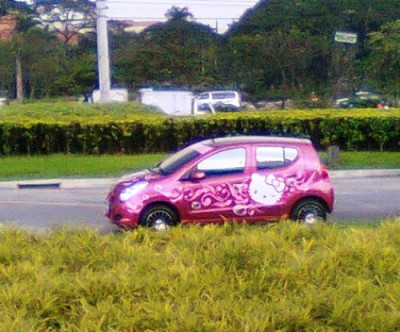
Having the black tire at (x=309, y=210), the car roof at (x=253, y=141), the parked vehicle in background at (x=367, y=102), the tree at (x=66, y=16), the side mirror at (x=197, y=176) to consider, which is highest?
the tree at (x=66, y=16)

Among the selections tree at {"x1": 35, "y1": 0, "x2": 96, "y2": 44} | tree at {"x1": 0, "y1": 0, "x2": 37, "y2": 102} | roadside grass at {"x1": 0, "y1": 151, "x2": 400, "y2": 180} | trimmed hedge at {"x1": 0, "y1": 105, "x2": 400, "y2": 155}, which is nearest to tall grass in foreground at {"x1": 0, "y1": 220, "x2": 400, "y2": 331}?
roadside grass at {"x1": 0, "y1": 151, "x2": 400, "y2": 180}

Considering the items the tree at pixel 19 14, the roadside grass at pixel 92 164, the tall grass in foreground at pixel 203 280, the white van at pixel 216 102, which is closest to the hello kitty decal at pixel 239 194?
the tall grass in foreground at pixel 203 280

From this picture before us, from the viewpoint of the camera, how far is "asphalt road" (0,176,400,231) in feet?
51.8

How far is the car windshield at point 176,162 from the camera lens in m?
13.5

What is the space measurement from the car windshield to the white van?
85.4ft

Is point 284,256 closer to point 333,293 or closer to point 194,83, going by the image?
point 333,293

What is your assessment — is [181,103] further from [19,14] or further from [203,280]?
[203,280]

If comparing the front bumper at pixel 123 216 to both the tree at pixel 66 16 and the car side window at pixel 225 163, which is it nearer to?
the car side window at pixel 225 163

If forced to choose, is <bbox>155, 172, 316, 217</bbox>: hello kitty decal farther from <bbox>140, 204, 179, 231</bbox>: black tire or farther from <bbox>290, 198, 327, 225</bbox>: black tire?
<bbox>290, 198, 327, 225</bbox>: black tire

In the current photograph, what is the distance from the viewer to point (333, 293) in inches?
214

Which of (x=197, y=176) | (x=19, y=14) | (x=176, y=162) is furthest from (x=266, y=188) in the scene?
(x=19, y=14)

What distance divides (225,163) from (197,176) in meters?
0.53

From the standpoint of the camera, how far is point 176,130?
2798 cm

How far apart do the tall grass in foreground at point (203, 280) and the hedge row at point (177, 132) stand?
20.7 metres
